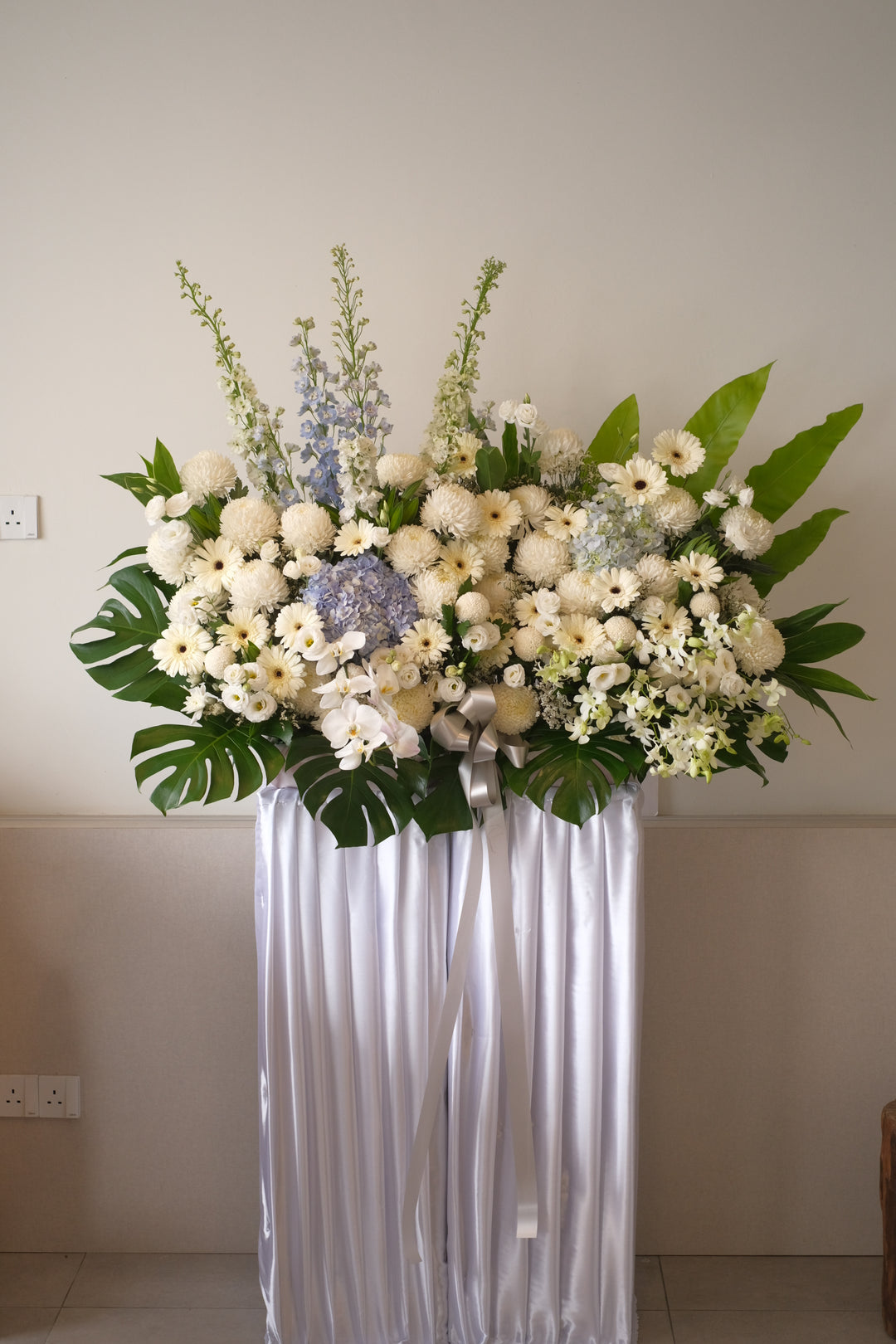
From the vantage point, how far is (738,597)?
51.8 inches

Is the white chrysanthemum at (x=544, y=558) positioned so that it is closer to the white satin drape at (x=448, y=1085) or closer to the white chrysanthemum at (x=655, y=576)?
the white chrysanthemum at (x=655, y=576)

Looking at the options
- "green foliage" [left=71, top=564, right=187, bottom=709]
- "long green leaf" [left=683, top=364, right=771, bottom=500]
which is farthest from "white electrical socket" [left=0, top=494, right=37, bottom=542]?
"long green leaf" [left=683, top=364, right=771, bottom=500]

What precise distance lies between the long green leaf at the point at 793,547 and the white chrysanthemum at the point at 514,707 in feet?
1.35

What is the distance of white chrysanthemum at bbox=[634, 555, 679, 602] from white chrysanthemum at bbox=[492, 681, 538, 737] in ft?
0.70

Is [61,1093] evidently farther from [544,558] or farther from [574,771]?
[544,558]

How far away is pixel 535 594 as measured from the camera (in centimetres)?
128

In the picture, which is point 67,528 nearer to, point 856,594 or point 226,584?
point 226,584

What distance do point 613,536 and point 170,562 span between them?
602 millimetres

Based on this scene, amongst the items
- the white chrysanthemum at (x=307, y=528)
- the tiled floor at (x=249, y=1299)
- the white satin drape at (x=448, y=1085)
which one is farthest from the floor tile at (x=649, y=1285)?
the white chrysanthemum at (x=307, y=528)

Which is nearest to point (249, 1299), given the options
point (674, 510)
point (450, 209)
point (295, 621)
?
point (295, 621)

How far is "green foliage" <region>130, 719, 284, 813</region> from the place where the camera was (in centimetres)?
123

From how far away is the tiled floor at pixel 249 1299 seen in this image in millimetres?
1668

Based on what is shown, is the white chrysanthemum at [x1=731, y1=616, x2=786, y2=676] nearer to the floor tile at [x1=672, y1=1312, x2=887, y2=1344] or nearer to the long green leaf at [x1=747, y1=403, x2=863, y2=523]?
the long green leaf at [x1=747, y1=403, x2=863, y2=523]

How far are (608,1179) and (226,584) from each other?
1.12 metres
